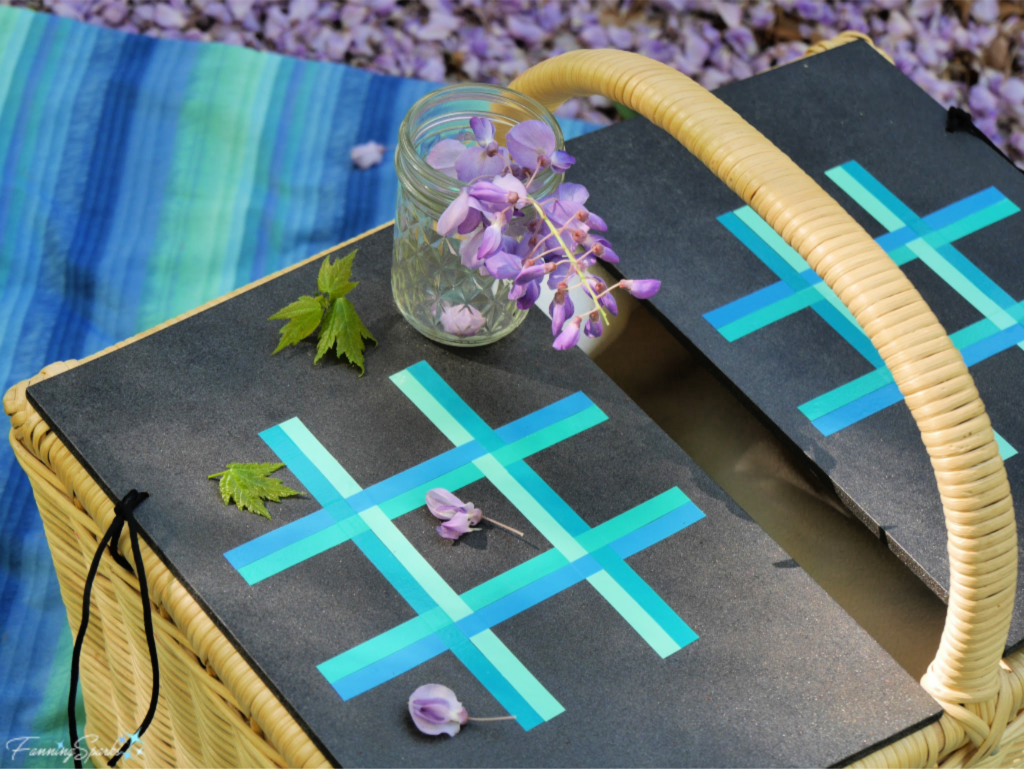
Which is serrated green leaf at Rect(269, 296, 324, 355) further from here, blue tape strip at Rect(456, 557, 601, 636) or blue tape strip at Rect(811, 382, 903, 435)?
blue tape strip at Rect(811, 382, 903, 435)

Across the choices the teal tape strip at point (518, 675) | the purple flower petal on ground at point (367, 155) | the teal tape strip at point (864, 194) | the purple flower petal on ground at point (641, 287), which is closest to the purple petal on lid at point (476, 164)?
the purple flower petal on ground at point (641, 287)

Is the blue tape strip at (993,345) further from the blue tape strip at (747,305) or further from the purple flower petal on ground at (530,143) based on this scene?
the purple flower petal on ground at (530,143)

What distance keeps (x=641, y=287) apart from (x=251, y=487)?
14.9 inches

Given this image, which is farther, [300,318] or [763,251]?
[763,251]

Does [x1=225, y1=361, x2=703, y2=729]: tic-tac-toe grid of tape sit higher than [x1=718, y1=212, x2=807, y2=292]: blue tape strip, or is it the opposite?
[x1=718, y1=212, x2=807, y2=292]: blue tape strip

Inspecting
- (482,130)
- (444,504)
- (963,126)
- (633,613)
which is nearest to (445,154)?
(482,130)

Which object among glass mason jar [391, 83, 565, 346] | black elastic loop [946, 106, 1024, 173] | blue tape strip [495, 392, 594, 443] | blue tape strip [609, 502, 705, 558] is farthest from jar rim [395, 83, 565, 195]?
black elastic loop [946, 106, 1024, 173]

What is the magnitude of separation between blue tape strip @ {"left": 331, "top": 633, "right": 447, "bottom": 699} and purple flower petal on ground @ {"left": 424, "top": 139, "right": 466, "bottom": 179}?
15.7 inches

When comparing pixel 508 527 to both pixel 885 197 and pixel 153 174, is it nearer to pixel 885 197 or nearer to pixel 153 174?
pixel 885 197

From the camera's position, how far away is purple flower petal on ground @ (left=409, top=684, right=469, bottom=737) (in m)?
0.85

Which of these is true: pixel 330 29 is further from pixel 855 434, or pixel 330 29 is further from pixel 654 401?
pixel 855 434

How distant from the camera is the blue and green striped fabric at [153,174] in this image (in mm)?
1891

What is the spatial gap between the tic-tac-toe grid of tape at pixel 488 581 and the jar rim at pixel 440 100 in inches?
8.3

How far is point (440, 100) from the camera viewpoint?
105 centimetres
